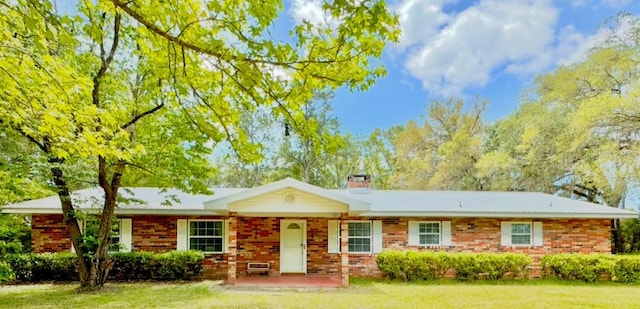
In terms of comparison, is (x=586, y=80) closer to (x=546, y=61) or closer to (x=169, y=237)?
(x=546, y=61)

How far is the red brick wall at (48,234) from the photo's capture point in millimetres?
13539

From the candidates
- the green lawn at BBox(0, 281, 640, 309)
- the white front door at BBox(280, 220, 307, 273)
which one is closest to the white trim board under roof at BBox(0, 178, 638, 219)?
the white front door at BBox(280, 220, 307, 273)

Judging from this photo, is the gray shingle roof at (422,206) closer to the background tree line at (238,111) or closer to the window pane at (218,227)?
the window pane at (218,227)

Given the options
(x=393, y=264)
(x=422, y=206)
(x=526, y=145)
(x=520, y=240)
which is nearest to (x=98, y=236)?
(x=393, y=264)

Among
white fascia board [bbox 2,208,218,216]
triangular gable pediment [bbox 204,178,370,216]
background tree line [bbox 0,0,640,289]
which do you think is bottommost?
white fascia board [bbox 2,208,218,216]

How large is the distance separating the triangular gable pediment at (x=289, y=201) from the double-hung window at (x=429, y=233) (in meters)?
3.24

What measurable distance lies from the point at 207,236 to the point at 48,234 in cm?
459

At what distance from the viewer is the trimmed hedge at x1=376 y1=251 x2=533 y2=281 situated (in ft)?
43.3

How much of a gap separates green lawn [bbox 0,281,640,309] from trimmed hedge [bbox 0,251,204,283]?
2.51 ft

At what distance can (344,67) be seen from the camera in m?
4.07

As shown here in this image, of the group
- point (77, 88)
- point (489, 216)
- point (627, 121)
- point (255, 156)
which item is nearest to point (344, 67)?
point (255, 156)

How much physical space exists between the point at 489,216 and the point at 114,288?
34.8 ft

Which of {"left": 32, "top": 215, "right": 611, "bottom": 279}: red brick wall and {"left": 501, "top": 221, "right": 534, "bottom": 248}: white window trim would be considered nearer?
{"left": 32, "top": 215, "right": 611, "bottom": 279}: red brick wall

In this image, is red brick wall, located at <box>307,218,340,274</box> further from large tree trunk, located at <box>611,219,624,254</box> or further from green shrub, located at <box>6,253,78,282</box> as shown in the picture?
large tree trunk, located at <box>611,219,624,254</box>
